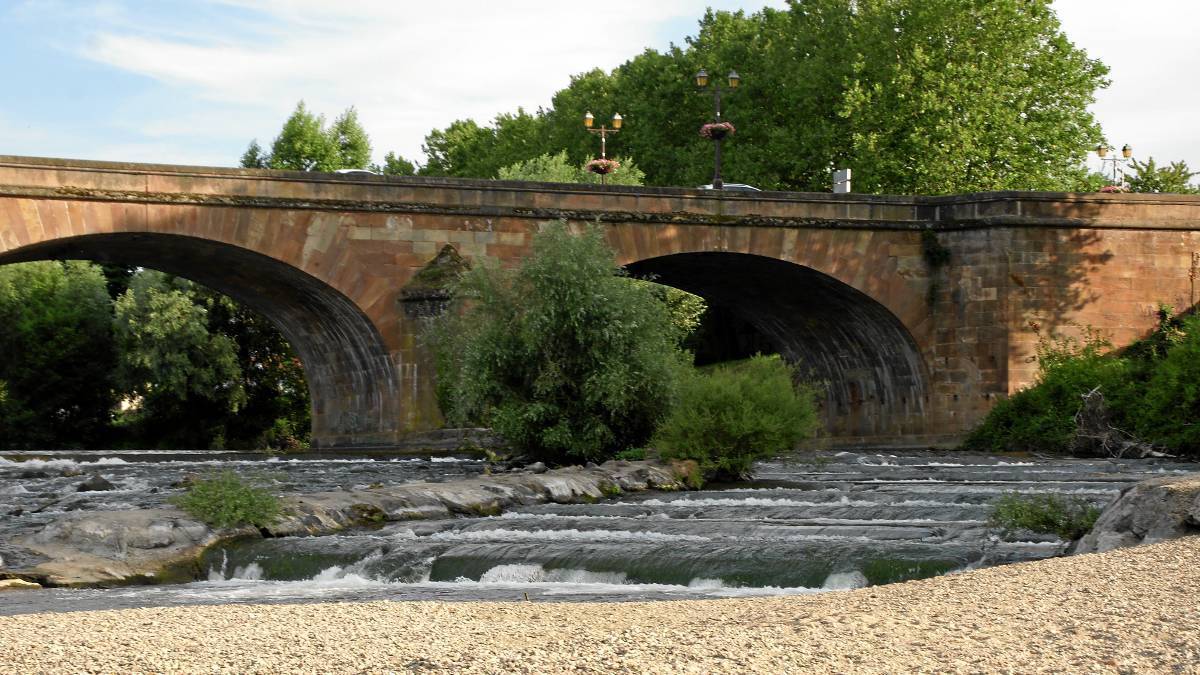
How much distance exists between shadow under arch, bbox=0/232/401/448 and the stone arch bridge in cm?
6

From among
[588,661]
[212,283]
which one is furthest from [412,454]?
[588,661]

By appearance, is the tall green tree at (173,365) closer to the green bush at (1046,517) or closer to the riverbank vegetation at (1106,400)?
the riverbank vegetation at (1106,400)

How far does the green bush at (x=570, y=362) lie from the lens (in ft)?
67.2

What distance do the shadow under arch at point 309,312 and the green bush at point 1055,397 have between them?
10.6 meters

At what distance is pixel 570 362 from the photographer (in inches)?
812

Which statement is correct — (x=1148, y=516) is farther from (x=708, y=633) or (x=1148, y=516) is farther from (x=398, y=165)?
(x=398, y=165)

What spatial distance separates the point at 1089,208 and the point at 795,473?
38.1 feet

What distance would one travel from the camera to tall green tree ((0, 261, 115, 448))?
41.6 m

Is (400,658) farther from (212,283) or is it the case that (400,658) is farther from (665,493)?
(212,283)

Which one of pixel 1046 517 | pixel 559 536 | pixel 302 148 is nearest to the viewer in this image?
pixel 1046 517

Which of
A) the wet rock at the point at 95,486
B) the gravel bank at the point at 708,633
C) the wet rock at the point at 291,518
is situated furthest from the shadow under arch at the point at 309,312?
the gravel bank at the point at 708,633

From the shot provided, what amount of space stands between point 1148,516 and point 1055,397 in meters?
17.0

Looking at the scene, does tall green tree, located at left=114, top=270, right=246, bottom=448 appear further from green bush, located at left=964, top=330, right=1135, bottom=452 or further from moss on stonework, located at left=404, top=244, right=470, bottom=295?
green bush, located at left=964, top=330, right=1135, bottom=452

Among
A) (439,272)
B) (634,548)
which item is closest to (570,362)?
(439,272)
